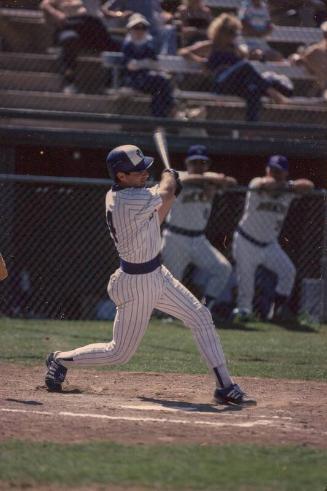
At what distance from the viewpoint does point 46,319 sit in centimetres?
1165

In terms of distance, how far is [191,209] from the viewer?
38.0 ft

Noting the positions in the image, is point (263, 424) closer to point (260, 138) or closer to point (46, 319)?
point (46, 319)

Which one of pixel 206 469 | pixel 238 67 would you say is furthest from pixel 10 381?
pixel 238 67

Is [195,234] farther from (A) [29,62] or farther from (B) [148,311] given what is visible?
(B) [148,311]

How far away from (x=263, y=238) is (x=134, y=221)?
5550mm

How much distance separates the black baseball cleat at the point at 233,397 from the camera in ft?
21.7

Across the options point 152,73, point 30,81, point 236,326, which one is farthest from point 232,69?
point 236,326

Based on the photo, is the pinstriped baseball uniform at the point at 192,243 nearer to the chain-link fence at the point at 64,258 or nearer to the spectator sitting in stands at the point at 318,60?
the chain-link fence at the point at 64,258

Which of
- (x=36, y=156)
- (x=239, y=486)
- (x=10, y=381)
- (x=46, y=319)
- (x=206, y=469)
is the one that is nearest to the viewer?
(x=239, y=486)

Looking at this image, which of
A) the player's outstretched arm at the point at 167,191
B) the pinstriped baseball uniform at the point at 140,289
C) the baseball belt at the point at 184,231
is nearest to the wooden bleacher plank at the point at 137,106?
the baseball belt at the point at 184,231

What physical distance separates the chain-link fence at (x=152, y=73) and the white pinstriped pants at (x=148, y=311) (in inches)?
227

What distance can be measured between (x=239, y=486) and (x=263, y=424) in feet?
5.24

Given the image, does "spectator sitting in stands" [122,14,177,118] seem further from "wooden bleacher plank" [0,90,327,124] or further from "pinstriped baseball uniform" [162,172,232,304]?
"pinstriped baseball uniform" [162,172,232,304]

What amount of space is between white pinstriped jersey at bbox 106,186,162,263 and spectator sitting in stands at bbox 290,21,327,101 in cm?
686
